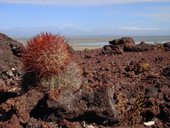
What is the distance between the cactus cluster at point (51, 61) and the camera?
34.3 feet

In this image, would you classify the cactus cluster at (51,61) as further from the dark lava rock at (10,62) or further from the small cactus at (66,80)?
the dark lava rock at (10,62)

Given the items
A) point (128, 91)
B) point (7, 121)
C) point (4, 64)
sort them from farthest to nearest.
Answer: point (4, 64)
point (128, 91)
point (7, 121)

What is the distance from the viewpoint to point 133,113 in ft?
33.6

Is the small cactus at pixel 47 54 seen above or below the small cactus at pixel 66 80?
above

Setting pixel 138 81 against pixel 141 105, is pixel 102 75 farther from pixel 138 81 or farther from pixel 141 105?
pixel 141 105

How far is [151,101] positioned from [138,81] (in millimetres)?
2052

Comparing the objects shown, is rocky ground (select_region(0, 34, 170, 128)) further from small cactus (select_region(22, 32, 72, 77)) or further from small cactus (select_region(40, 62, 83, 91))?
small cactus (select_region(22, 32, 72, 77))

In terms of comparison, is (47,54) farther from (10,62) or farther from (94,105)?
(10,62)

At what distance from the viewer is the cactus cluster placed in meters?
10.4

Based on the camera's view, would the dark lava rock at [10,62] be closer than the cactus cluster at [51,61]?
No

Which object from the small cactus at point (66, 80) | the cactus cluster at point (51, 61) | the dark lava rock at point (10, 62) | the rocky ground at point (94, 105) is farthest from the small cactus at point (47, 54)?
the dark lava rock at point (10, 62)

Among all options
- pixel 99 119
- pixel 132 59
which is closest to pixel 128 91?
pixel 99 119

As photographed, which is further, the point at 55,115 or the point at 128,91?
the point at 128,91

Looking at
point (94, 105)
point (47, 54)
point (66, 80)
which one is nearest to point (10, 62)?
point (66, 80)
